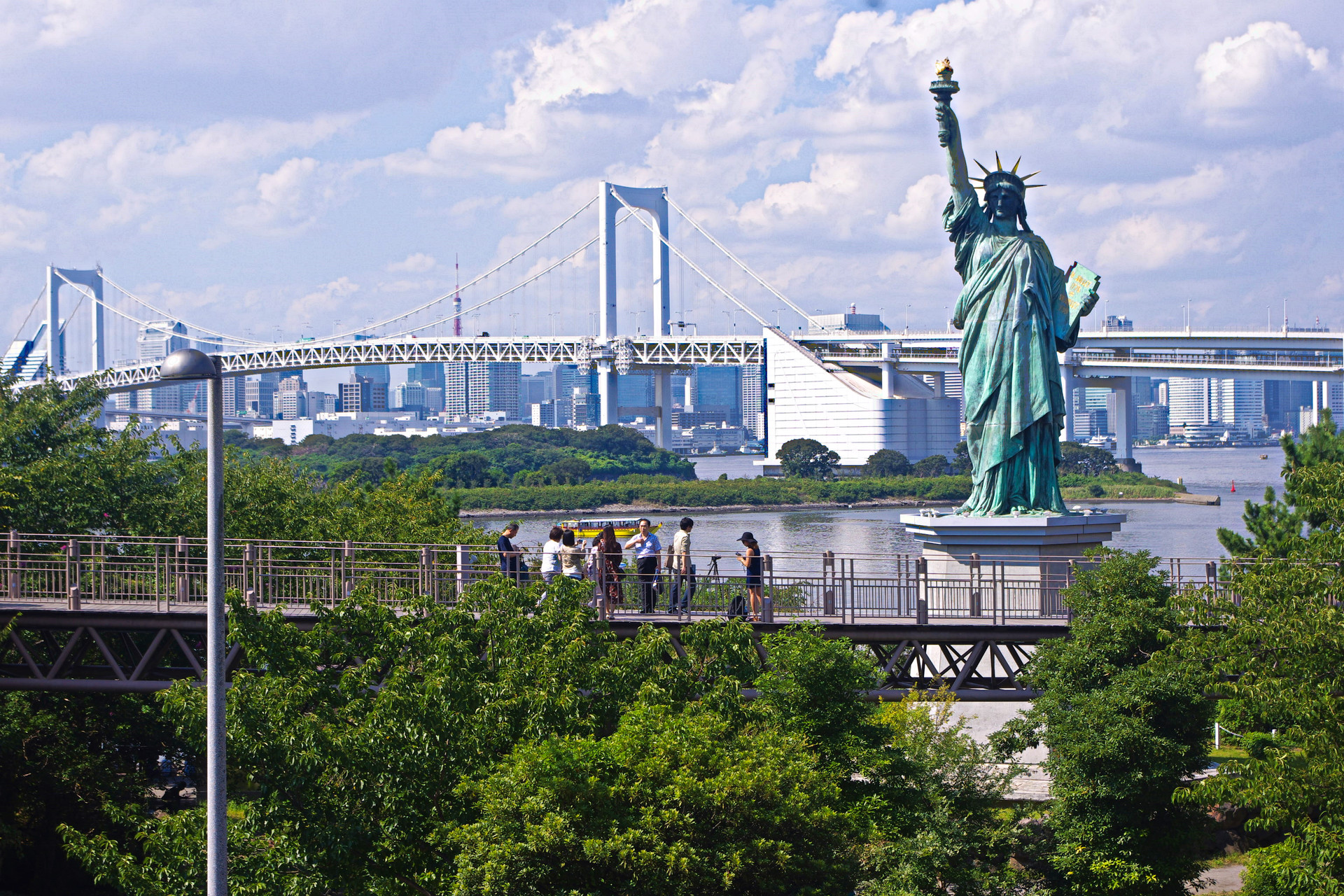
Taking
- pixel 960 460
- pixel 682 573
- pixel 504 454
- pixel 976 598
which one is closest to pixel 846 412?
pixel 960 460

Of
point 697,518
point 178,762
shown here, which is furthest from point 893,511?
point 178,762

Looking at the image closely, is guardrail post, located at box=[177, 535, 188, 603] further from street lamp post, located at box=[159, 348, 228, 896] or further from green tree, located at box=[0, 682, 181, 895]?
street lamp post, located at box=[159, 348, 228, 896]

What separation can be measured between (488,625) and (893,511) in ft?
232

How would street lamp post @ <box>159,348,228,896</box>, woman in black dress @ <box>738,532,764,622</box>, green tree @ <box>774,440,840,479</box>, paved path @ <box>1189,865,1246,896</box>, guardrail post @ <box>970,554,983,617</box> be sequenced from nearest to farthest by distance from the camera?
1. street lamp post @ <box>159,348,228,896</box>
2. woman in black dress @ <box>738,532,764,622</box>
3. guardrail post @ <box>970,554,983,617</box>
4. paved path @ <box>1189,865,1246,896</box>
5. green tree @ <box>774,440,840,479</box>

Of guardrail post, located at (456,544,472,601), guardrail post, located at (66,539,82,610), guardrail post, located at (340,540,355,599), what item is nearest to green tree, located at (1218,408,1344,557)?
guardrail post, located at (456,544,472,601)

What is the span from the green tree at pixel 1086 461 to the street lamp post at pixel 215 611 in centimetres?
8929

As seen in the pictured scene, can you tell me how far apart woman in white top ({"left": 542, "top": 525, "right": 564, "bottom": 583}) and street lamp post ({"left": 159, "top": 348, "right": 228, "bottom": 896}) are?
6132 mm

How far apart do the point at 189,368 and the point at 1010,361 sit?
15.0 m

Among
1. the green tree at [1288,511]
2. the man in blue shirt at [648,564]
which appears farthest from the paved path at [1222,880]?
the man in blue shirt at [648,564]

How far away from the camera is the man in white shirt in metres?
14.0

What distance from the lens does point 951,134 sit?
20156mm

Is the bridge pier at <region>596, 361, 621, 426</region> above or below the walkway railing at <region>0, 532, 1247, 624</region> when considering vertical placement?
above

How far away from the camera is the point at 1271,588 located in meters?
12.6

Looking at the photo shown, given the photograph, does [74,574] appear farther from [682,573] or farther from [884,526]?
[884,526]
